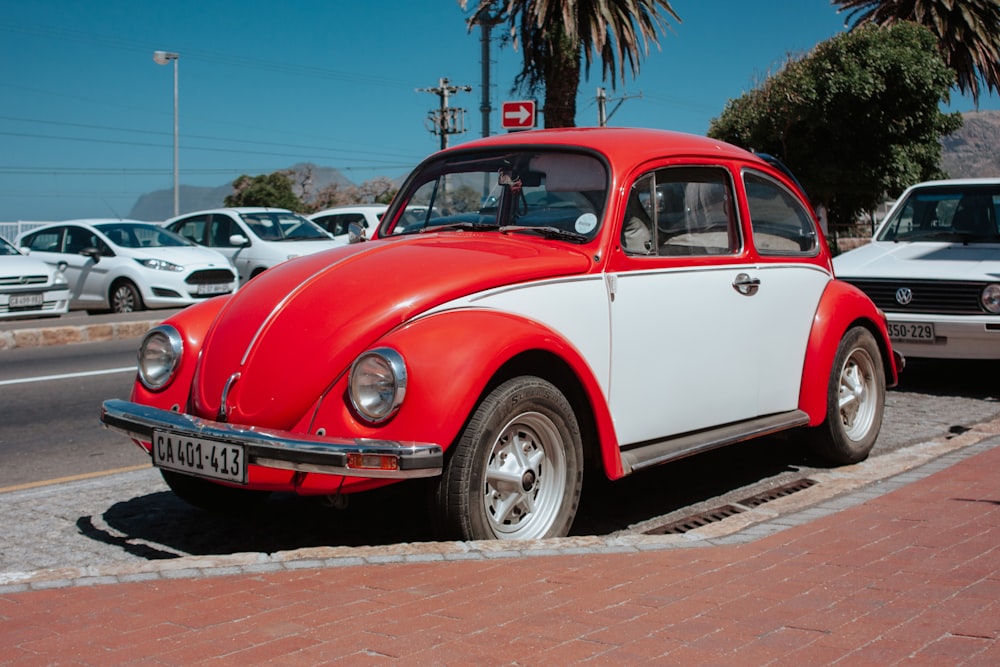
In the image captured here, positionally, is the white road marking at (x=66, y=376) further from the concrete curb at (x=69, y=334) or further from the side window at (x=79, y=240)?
the side window at (x=79, y=240)

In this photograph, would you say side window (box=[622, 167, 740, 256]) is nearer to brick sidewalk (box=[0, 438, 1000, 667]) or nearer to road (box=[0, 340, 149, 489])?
Result: brick sidewalk (box=[0, 438, 1000, 667])

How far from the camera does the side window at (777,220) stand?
5926 mm

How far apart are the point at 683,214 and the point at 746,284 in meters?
0.50

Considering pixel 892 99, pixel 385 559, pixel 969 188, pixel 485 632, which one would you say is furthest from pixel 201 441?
pixel 892 99

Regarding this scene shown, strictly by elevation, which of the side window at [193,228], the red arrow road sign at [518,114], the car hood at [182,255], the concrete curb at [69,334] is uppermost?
the red arrow road sign at [518,114]

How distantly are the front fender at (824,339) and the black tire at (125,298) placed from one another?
13059 mm

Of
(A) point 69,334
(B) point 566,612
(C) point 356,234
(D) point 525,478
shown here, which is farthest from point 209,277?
(B) point 566,612

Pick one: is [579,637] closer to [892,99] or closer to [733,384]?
[733,384]

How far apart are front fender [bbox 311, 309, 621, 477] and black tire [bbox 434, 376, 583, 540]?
0.29ft

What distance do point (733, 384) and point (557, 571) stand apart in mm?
2013

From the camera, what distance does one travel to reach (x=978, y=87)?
3797cm

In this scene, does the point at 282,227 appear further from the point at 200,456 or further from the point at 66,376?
the point at 200,456

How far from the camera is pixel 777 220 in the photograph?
6.14 metres

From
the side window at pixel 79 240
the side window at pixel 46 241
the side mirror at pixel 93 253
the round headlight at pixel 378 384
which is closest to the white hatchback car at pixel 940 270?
the round headlight at pixel 378 384
